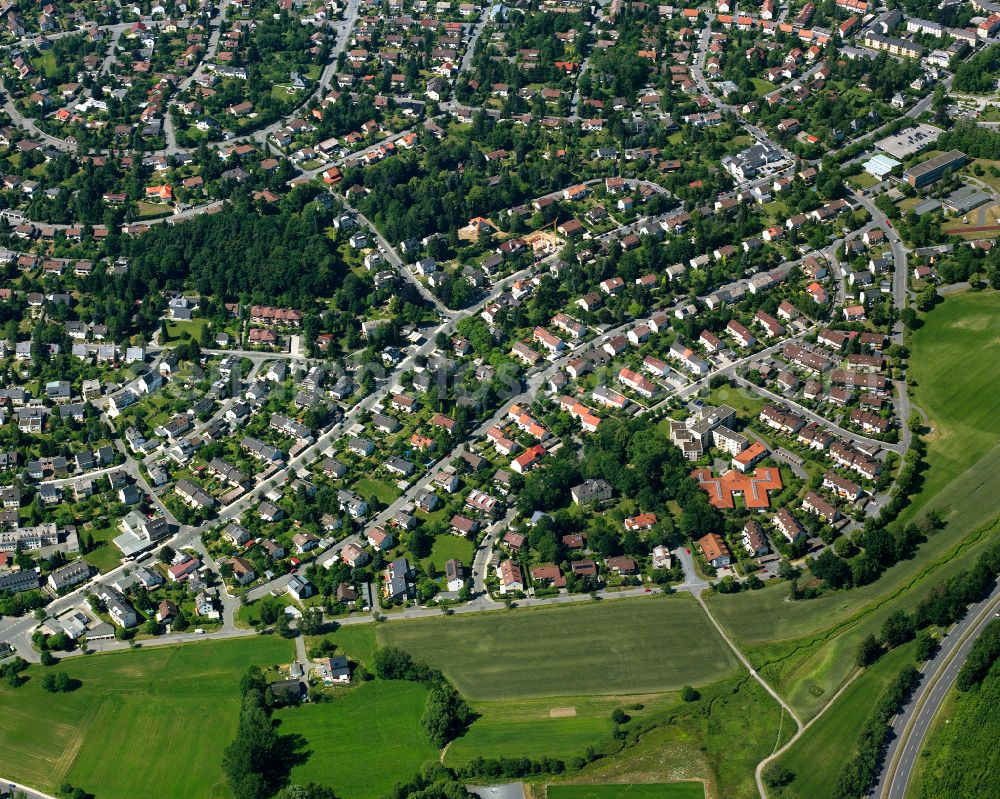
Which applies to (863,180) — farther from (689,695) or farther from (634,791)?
(634,791)

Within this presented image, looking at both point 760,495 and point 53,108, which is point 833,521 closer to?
point 760,495

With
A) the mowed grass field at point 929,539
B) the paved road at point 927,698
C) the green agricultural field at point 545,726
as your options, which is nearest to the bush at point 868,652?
the mowed grass field at point 929,539

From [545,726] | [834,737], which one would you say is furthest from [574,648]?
[834,737]

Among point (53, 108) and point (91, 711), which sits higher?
point (53, 108)

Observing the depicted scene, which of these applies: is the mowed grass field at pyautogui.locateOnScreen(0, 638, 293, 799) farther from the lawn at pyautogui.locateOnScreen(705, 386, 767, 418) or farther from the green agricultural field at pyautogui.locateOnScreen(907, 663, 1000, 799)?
the green agricultural field at pyautogui.locateOnScreen(907, 663, 1000, 799)

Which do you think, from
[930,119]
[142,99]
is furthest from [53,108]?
[930,119]

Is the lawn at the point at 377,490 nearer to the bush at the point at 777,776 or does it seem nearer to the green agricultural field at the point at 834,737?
the bush at the point at 777,776
